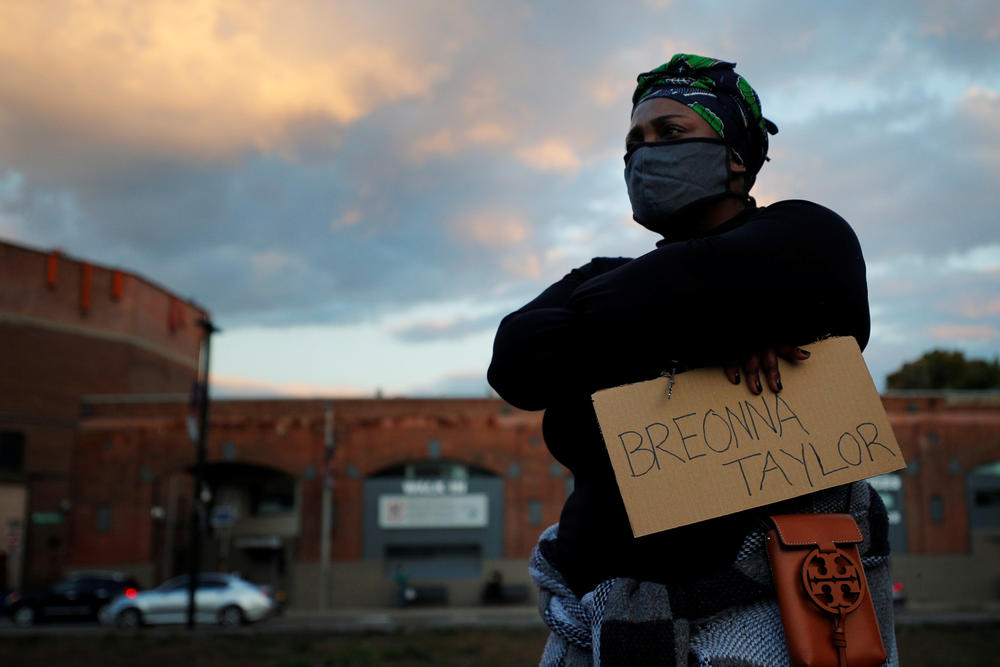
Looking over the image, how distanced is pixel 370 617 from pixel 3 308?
71.1ft

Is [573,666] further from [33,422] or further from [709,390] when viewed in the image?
[33,422]

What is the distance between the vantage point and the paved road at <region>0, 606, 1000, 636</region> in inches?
808

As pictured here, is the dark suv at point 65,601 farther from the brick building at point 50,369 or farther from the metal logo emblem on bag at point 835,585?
the metal logo emblem on bag at point 835,585

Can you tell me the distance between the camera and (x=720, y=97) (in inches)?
60.4

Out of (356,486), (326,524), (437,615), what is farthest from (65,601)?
(437,615)

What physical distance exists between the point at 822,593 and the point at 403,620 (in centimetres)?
2626

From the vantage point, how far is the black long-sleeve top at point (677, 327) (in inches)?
49.8

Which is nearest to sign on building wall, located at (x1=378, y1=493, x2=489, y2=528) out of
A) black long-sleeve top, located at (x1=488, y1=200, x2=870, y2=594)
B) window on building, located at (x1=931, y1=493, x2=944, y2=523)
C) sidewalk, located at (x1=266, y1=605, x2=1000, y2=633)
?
sidewalk, located at (x1=266, y1=605, x2=1000, y2=633)

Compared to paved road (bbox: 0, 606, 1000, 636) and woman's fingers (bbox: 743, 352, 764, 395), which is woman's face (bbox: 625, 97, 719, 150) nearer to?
woman's fingers (bbox: 743, 352, 764, 395)

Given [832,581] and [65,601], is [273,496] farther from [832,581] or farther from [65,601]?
[832,581]

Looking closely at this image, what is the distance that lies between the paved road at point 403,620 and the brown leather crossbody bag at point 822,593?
19.6 m

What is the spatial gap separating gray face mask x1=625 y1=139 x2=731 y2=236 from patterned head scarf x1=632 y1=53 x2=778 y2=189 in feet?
0.13

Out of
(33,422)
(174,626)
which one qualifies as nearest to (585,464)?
(174,626)

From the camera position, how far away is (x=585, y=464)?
1469 millimetres
